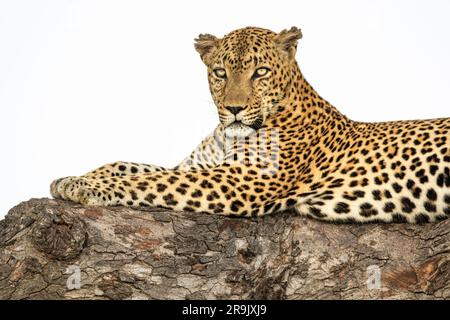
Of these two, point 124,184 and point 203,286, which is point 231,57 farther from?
point 203,286

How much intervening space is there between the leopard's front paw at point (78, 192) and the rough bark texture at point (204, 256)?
21 cm

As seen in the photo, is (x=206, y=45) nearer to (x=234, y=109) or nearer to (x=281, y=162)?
(x=234, y=109)

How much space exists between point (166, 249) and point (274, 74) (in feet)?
10.4

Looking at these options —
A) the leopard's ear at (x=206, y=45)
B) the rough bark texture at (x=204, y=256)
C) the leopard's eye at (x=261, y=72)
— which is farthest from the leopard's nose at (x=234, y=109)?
the rough bark texture at (x=204, y=256)

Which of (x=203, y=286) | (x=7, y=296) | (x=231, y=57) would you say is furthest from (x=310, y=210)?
(x=7, y=296)

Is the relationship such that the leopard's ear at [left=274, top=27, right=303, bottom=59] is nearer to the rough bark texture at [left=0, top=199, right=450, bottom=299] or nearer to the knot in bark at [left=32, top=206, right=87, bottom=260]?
the rough bark texture at [left=0, top=199, right=450, bottom=299]

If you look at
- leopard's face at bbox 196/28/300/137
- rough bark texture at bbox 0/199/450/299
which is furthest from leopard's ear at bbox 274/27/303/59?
rough bark texture at bbox 0/199/450/299

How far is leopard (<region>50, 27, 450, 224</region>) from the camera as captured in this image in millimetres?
10961

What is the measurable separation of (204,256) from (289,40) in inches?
144

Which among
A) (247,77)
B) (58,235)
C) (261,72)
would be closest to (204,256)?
(58,235)

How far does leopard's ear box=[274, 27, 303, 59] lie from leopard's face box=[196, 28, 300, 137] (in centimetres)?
1

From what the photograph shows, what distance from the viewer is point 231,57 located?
12.2 metres

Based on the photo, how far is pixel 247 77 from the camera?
12.1 m

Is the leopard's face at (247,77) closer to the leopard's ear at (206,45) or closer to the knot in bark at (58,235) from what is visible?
the leopard's ear at (206,45)
